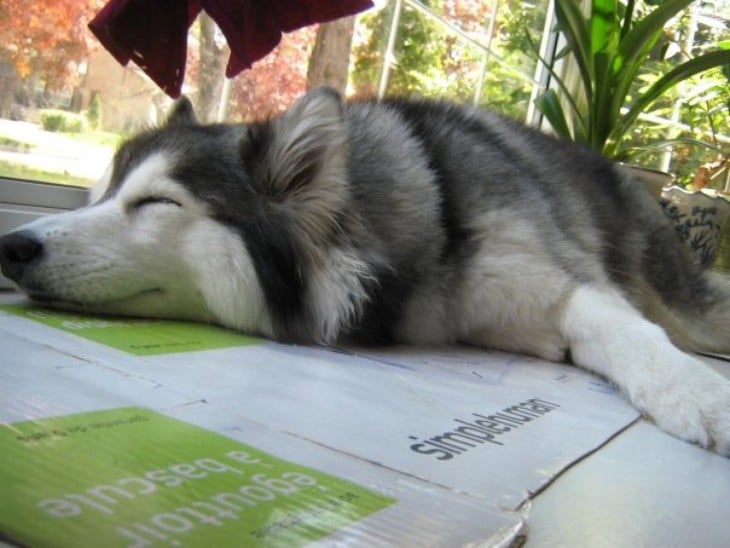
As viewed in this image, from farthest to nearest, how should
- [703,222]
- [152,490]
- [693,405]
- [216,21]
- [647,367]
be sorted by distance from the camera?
1. [703,222]
2. [216,21]
3. [647,367]
4. [693,405]
5. [152,490]

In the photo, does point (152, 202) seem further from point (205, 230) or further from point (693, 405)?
point (693, 405)

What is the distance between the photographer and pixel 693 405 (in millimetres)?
1035

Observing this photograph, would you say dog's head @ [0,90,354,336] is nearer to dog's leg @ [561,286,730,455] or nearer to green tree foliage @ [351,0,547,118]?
dog's leg @ [561,286,730,455]

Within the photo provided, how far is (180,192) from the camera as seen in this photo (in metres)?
1.32

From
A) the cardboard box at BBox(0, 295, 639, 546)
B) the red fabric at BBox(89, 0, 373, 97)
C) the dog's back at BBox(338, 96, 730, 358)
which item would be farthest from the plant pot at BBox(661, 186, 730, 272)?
the red fabric at BBox(89, 0, 373, 97)

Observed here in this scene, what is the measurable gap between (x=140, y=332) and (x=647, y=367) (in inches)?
34.2

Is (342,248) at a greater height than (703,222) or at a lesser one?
lesser

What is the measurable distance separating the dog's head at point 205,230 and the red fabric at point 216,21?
0.14 meters

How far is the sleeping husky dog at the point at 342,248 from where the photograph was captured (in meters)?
1.27

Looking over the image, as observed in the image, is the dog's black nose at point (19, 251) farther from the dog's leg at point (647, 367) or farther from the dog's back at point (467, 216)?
the dog's leg at point (647, 367)

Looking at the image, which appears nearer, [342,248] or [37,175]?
[342,248]

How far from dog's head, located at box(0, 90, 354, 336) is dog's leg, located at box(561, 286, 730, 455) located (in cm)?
55

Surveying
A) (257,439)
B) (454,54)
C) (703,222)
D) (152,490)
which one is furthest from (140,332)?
(454,54)

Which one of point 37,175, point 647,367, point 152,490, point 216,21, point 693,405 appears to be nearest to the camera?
point 152,490
